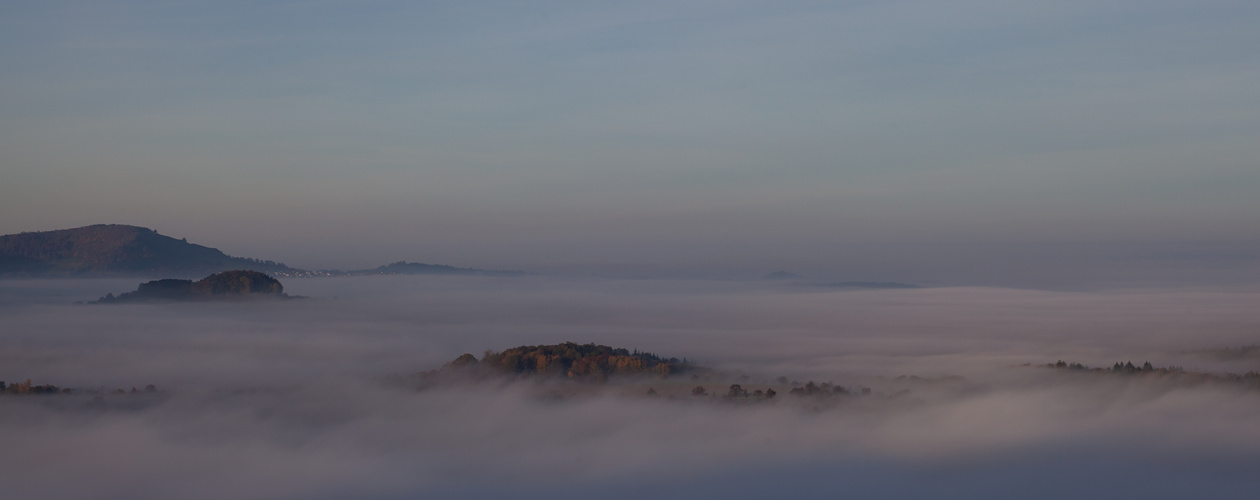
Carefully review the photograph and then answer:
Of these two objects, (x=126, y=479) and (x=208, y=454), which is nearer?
(x=126, y=479)

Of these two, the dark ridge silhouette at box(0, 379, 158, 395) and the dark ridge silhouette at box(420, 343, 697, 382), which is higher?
the dark ridge silhouette at box(420, 343, 697, 382)

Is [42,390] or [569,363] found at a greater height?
[569,363]

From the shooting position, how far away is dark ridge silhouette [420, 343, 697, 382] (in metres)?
101

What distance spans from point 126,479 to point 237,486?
8131mm

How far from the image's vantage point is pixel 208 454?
80812 millimetres

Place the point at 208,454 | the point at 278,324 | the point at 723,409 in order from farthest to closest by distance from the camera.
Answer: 1. the point at 278,324
2. the point at 723,409
3. the point at 208,454

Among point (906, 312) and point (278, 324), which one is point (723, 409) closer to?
point (906, 312)

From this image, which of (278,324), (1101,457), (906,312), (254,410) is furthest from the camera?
(278,324)

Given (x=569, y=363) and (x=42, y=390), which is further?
(x=569, y=363)

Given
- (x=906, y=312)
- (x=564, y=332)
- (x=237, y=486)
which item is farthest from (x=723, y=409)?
(x=906, y=312)

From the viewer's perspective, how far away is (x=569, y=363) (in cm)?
10444

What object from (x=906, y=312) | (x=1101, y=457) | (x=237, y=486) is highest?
(x=906, y=312)

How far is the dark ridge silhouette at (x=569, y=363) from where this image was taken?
101 meters

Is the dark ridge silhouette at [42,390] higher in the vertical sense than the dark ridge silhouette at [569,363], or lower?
lower
